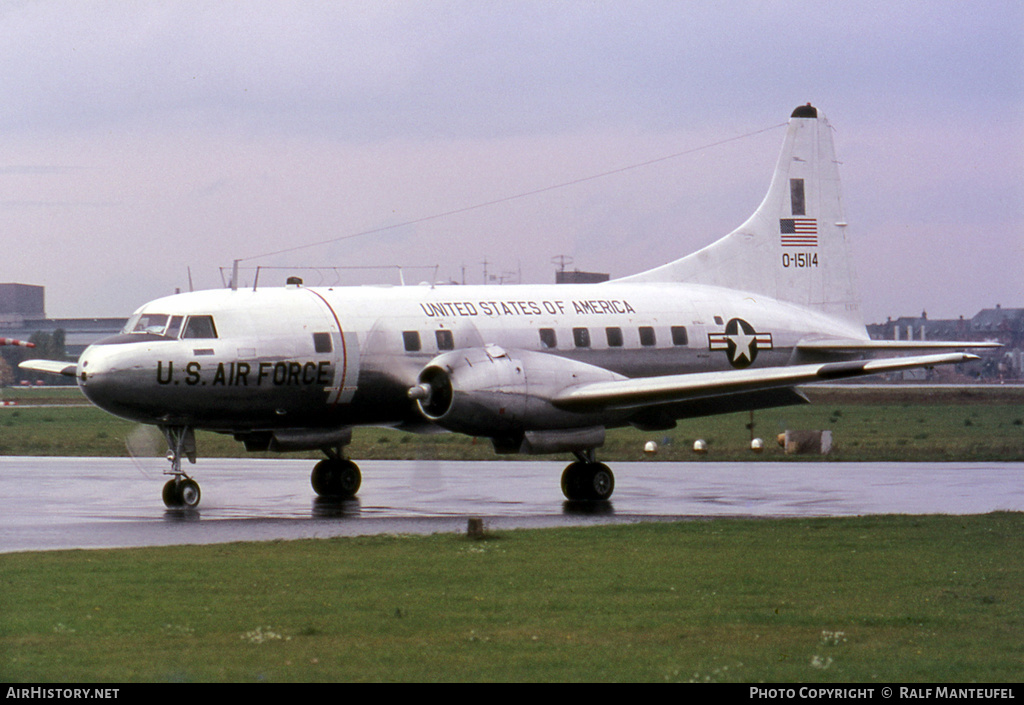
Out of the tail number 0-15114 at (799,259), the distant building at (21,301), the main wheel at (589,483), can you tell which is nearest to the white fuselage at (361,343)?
the main wheel at (589,483)

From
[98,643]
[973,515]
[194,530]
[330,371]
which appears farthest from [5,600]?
[973,515]

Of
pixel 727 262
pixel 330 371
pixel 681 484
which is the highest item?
pixel 727 262

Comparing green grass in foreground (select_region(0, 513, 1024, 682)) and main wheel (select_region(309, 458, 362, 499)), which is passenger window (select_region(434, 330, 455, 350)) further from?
green grass in foreground (select_region(0, 513, 1024, 682))

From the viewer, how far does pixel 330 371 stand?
2509 centimetres

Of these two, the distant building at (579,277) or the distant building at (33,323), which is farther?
the distant building at (33,323)

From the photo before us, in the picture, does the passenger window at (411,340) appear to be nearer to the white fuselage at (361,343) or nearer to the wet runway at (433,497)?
the white fuselage at (361,343)

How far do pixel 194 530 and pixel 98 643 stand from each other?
9.22 metres

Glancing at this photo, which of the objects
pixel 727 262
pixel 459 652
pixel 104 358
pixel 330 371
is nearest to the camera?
pixel 459 652

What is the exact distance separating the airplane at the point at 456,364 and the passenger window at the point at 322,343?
2 cm

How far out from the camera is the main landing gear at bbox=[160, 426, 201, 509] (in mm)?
24359

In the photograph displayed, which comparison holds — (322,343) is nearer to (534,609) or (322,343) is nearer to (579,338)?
(579,338)

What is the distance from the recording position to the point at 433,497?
26.8m

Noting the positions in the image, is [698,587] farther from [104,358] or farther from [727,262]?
[727,262]

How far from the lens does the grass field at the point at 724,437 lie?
1607 inches
